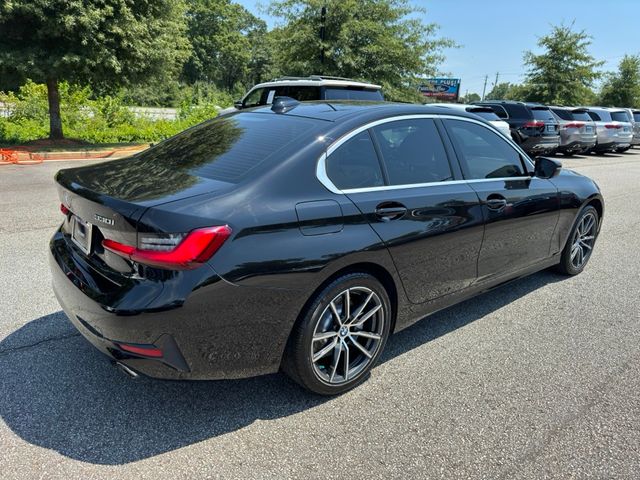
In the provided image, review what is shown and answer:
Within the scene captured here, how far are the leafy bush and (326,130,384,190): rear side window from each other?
45.9 ft

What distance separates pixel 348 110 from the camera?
3.19 meters

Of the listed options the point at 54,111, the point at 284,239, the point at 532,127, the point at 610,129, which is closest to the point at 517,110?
the point at 532,127

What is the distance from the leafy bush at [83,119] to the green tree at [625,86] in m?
33.4

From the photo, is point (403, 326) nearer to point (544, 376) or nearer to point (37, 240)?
point (544, 376)

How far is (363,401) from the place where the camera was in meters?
2.87

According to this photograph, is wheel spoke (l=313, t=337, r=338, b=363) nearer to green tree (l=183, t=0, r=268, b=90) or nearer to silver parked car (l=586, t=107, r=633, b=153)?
silver parked car (l=586, t=107, r=633, b=153)

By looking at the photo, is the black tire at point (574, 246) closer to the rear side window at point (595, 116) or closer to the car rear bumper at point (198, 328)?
the car rear bumper at point (198, 328)

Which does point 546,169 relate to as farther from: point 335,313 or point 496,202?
point 335,313

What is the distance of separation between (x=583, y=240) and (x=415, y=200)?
2898 millimetres

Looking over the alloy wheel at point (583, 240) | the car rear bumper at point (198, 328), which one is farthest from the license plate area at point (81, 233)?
the alloy wheel at point (583, 240)

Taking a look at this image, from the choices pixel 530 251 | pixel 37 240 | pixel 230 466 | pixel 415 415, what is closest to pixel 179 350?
pixel 230 466

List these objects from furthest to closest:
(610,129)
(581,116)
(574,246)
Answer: (610,129)
(581,116)
(574,246)

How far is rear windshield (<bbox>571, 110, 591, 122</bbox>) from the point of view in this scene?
18869 millimetres

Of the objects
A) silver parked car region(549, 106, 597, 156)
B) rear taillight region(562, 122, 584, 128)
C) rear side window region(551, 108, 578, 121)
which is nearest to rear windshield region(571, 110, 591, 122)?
silver parked car region(549, 106, 597, 156)
